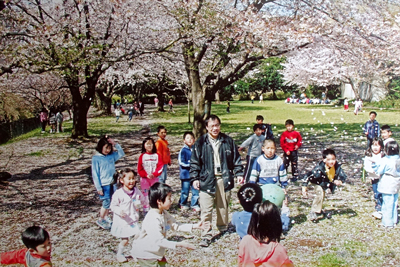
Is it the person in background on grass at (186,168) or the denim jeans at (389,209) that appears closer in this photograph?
the denim jeans at (389,209)

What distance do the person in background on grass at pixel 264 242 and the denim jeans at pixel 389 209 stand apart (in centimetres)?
383

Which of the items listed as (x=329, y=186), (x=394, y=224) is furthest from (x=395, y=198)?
(x=329, y=186)

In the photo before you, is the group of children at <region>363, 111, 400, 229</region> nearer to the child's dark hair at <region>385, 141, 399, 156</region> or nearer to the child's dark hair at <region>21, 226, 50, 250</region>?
the child's dark hair at <region>385, 141, 399, 156</region>

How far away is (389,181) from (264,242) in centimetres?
388

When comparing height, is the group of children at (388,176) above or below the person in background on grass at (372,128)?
below

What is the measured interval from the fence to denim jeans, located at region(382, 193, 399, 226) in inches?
862

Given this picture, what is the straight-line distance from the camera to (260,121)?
859cm

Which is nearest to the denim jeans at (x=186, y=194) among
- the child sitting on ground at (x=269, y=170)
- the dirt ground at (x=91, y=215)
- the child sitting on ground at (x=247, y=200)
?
the dirt ground at (x=91, y=215)

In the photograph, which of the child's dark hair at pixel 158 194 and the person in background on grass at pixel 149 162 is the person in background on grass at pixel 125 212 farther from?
the person in background on grass at pixel 149 162

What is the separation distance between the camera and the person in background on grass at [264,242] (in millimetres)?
2762

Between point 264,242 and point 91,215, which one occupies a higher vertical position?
point 264,242

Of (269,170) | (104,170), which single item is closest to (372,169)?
(269,170)

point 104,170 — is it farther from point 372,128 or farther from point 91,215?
point 372,128

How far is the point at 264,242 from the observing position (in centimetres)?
282
